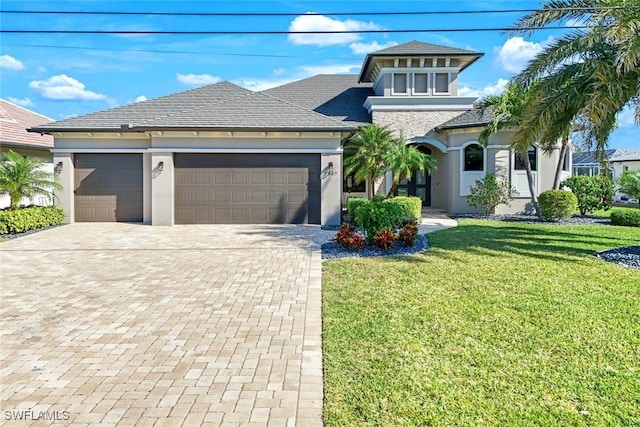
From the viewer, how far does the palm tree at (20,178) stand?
13883 mm

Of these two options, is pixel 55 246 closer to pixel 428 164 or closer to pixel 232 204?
pixel 232 204

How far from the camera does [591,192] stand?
18094 millimetres

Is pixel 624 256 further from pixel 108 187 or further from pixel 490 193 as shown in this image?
pixel 108 187

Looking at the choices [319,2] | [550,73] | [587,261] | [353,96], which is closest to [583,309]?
[587,261]

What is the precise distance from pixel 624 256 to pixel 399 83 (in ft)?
Answer: 46.1

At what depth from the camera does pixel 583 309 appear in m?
6.18

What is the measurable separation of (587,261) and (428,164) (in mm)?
9348

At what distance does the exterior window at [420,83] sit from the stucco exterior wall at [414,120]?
111cm

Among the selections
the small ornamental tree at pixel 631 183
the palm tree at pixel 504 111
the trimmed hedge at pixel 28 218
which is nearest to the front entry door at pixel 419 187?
the palm tree at pixel 504 111

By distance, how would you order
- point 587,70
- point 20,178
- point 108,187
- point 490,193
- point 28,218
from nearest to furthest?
point 587,70 → point 20,178 → point 28,218 → point 108,187 → point 490,193

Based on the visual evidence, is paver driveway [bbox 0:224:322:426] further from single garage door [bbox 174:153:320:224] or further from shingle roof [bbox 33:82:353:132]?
shingle roof [bbox 33:82:353:132]

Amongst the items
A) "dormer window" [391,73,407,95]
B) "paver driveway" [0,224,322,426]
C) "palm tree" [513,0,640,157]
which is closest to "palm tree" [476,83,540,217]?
"dormer window" [391,73,407,95]

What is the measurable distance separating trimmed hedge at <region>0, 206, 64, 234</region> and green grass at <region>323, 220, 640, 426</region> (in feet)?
33.9

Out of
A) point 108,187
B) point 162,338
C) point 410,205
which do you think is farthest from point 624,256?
point 108,187
